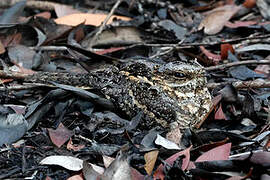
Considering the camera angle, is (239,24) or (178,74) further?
(239,24)

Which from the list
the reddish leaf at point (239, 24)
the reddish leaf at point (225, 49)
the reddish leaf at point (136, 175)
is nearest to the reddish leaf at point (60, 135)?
the reddish leaf at point (136, 175)

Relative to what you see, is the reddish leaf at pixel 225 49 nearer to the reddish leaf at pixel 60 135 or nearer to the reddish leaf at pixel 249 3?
the reddish leaf at pixel 249 3

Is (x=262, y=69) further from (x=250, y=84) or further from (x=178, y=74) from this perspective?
(x=178, y=74)

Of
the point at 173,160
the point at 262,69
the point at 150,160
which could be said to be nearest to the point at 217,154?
the point at 173,160

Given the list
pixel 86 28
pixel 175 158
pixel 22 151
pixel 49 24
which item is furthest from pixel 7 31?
pixel 175 158

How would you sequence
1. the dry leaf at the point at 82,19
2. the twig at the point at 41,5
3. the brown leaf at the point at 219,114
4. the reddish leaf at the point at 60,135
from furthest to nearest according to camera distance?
the twig at the point at 41,5, the dry leaf at the point at 82,19, the brown leaf at the point at 219,114, the reddish leaf at the point at 60,135

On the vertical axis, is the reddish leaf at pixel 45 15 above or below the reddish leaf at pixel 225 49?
above

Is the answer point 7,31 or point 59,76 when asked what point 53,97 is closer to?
point 59,76
